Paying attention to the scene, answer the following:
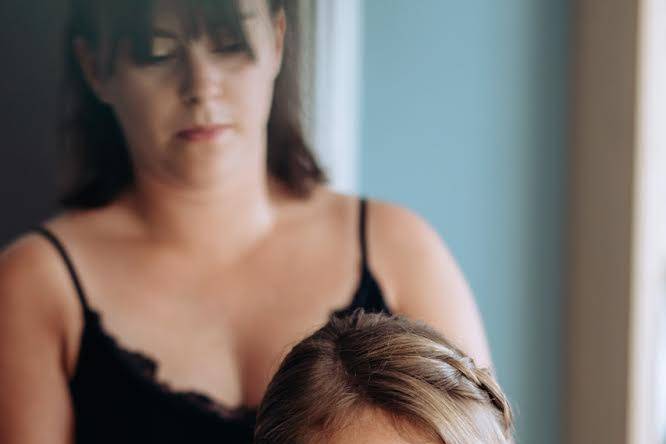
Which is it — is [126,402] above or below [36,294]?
below

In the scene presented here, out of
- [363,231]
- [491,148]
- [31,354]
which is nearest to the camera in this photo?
[31,354]

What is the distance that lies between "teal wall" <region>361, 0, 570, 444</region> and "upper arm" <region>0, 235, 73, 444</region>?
1.44 feet

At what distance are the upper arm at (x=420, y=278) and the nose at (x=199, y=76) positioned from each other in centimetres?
24

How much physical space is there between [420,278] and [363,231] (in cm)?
9

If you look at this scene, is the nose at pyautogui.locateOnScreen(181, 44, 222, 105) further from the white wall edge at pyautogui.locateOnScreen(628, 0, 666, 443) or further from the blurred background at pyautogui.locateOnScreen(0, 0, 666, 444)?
the white wall edge at pyautogui.locateOnScreen(628, 0, 666, 443)

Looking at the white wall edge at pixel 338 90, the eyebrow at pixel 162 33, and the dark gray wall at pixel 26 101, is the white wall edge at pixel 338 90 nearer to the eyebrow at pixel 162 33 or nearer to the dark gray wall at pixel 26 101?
the eyebrow at pixel 162 33

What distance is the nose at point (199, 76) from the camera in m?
1.02

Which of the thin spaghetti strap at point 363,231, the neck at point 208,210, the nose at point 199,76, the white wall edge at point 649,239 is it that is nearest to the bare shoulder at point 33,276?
the neck at point 208,210

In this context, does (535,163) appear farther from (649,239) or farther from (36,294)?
(36,294)

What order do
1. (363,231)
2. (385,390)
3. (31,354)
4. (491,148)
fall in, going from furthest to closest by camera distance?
(491,148), (363,231), (31,354), (385,390)

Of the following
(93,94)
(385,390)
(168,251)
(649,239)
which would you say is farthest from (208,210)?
(649,239)

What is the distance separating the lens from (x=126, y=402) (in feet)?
3.29

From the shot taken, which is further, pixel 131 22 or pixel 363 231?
pixel 363 231

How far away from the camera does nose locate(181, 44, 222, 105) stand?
1.02m
